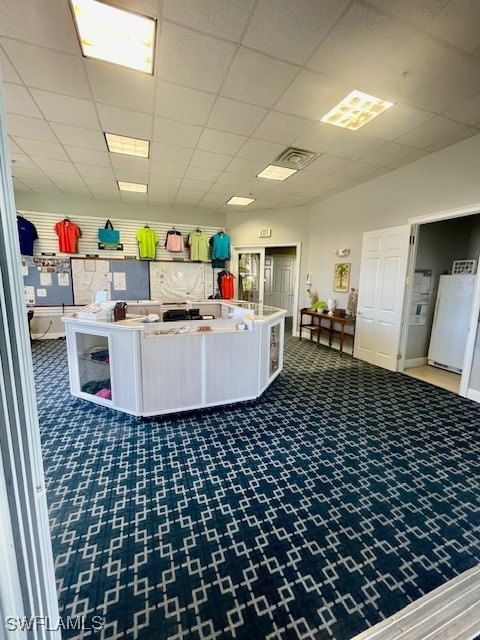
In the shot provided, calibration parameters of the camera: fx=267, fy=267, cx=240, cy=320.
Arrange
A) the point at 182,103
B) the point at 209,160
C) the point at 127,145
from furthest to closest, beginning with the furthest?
the point at 209,160
the point at 127,145
the point at 182,103

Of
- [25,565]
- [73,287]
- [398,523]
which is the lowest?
[398,523]

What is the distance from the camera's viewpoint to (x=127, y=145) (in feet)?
12.0

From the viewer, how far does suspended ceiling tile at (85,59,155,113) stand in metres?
2.30

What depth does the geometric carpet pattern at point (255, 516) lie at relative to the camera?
1299mm

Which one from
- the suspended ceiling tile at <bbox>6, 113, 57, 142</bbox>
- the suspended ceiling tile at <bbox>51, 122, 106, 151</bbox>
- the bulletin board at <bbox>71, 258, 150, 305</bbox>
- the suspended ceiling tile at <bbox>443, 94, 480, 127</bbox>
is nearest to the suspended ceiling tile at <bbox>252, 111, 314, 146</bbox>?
the suspended ceiling tile at <bbox>443, 94, 480, 127</bbox>

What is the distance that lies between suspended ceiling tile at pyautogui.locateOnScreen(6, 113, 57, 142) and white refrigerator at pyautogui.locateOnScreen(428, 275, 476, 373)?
6.17m

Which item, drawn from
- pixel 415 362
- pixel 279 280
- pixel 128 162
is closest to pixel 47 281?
pixel 128 162

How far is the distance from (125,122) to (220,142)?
1.14 metres

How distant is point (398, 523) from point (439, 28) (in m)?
3.41

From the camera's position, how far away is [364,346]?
504 cm

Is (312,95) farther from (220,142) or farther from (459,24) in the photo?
(220,142)

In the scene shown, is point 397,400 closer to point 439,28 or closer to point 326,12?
point 439,28

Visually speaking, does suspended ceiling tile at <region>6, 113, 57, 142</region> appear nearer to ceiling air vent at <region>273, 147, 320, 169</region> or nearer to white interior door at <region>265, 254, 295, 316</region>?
ceiling air vent at <region>273, 147, 320, 169</region>

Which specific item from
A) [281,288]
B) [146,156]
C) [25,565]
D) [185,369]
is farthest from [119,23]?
[281,288]
